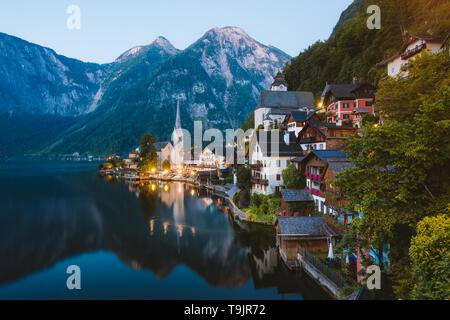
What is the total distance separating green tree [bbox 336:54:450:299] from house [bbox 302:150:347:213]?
13779 millimetres

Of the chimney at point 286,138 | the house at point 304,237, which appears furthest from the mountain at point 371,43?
the house at point 304,237

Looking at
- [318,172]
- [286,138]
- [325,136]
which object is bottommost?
[318,172]

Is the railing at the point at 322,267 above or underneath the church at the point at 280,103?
underneath

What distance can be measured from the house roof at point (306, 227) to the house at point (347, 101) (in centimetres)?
2585

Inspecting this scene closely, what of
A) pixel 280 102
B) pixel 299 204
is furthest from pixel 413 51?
pixel 280 102

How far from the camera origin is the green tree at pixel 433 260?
9508 mm

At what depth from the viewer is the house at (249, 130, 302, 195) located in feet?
143

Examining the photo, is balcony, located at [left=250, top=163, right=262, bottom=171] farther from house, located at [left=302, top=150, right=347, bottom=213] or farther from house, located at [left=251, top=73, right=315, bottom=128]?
house, located at [left=251, top=73, right=315, bottom=128]

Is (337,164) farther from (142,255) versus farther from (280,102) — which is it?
(280,102)

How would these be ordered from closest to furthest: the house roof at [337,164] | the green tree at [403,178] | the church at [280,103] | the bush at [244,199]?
the green tree at [403,178]
the house roof at [337,164]
the bush at [244,199]
the church at [280,103]

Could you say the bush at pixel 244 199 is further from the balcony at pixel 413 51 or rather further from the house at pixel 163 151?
the house at pixel 163 151

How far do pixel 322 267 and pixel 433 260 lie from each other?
37.8 ft

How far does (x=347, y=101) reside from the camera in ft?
165
